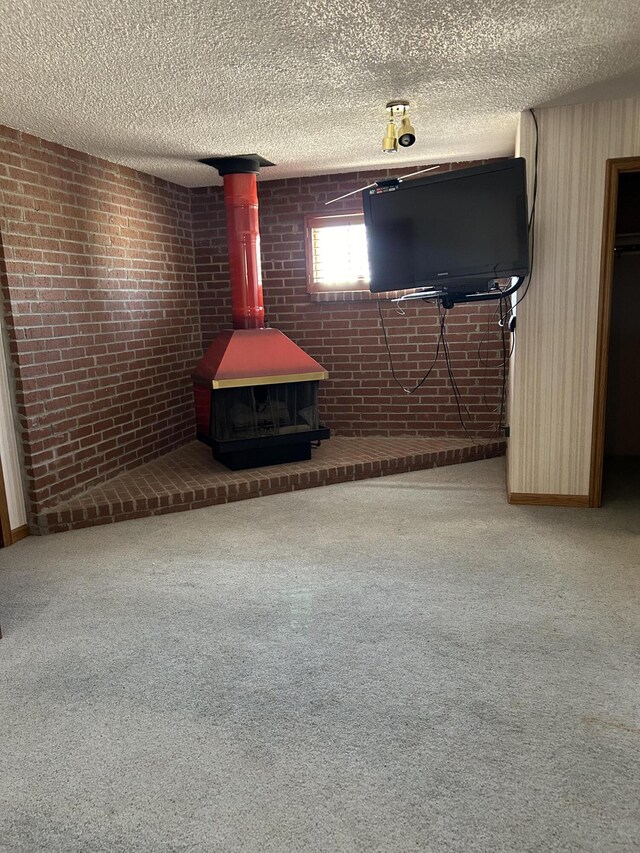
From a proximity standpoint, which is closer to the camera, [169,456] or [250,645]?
[250,645]

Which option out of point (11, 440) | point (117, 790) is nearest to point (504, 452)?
point (11, 440)

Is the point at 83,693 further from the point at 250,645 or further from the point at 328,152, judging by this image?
the point at 328,152

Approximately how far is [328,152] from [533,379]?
2.08 m

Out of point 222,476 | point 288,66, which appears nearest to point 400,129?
point 288,66

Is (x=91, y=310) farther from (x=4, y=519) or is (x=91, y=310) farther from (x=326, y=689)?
(x=326, y=689)

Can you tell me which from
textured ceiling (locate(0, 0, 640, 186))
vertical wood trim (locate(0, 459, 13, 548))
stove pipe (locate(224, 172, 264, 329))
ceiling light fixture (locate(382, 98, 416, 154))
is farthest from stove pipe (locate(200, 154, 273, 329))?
vertical wood trim (locate(0, 459, 13, 548))

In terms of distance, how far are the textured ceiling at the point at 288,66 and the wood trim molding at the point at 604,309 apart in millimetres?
419

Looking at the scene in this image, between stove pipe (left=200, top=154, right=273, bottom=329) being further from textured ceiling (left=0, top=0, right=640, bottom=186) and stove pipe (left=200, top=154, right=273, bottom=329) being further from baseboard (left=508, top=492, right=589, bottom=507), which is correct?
baseboard (left=508, top=492, right=589, bottom=507)

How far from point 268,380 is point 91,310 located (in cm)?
124

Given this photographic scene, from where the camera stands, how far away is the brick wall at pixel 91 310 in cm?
344

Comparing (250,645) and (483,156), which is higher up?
(483,156)

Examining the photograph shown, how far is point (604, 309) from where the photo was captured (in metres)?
3.45

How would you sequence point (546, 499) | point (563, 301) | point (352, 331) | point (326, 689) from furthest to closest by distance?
point (352, 331)
point (546, 499)
point (563, 301)
point (326, 689)

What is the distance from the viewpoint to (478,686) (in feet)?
6.57
